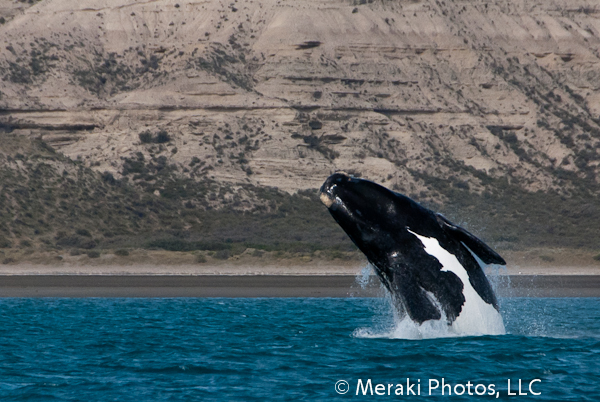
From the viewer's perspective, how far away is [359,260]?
57.9m

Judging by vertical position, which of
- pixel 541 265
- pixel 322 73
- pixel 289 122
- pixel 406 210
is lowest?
pixel 541 265

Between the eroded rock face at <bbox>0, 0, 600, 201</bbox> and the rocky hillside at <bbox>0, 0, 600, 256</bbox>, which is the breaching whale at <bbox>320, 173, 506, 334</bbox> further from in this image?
the eroded rock face at <bbox>0, 0, 600, 201</bbox>

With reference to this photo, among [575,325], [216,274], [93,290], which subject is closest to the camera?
[575,325]

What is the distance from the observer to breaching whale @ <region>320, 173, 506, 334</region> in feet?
45.0

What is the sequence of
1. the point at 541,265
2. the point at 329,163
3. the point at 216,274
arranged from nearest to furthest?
the point at 216,274, the point at 541,265, the point at 329,163

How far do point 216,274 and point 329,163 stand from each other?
1653 inches

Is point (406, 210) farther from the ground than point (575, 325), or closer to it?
farther from the ground

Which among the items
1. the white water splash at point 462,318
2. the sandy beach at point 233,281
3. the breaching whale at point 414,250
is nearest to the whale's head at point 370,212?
the breaching whale at point 414,250

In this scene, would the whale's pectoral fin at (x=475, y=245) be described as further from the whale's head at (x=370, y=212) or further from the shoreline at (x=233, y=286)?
the shoreline at (x=233, y=286)

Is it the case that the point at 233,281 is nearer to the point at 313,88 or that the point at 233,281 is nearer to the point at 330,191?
the point at 330,191

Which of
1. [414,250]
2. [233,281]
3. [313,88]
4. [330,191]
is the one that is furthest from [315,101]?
[330,191]

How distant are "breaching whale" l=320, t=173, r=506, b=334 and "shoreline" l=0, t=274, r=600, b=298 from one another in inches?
774

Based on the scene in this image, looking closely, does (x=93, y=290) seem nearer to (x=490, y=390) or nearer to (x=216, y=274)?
(x=216, y=274)

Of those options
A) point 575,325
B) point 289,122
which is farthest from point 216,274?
point 289,122
